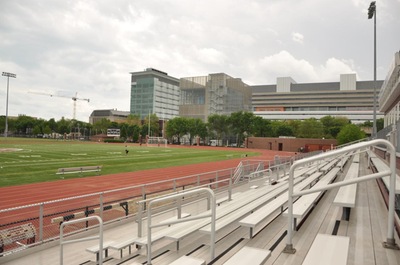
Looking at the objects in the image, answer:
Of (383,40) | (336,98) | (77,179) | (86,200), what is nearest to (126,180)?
(77,179)

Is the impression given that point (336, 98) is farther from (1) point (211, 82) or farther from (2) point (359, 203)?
(2) point (359, 203)

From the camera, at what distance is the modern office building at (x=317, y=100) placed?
127750 mm

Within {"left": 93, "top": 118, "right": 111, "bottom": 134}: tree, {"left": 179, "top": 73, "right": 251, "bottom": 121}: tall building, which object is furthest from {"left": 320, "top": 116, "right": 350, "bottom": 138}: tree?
{"left": 93, "top": 118, "right": 111, "bottom": 134}: tree

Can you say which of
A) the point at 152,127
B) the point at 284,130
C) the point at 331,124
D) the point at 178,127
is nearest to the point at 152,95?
the point at 152,127

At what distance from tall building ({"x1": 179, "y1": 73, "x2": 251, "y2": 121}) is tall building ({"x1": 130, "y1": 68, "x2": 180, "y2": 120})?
135ft

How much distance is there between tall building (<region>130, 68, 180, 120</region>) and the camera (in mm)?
159000

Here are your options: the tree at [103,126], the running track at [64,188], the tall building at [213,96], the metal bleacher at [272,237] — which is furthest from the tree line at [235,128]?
the metal bleacher at [272,237]

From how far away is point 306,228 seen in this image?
17.2 ft

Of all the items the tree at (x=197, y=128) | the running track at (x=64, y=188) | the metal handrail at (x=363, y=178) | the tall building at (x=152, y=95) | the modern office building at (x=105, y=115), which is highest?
the tall building at (x=152, y=95)

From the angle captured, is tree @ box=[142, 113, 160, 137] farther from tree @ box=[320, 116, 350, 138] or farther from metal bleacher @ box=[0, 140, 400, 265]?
metal bleacher @ box=[0, 140, 400, 265]

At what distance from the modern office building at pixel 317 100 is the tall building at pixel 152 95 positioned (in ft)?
173

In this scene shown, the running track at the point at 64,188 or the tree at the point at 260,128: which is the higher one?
the tree at the point at 260,128

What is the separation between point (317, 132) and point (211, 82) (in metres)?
43.1

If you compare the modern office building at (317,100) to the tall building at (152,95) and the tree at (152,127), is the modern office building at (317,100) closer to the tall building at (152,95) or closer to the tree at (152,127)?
the tree at (152,127)
